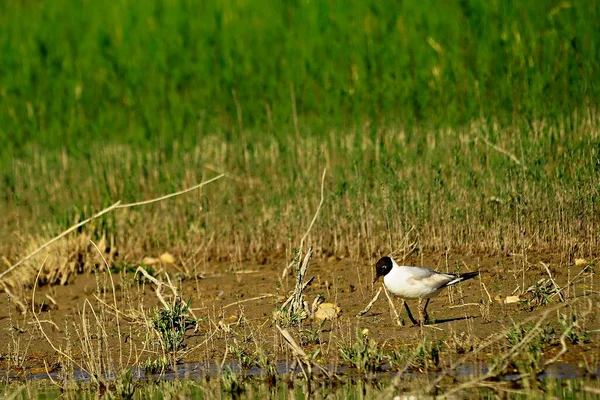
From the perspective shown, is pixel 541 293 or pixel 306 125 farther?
pixel 306 125

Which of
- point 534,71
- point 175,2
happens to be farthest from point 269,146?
point 175,2

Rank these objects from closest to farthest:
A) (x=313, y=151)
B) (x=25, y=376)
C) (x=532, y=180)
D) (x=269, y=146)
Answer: (x=25, y=376) < (x=532, y=180) < (x=313, y=151) < (x=269, y=146)

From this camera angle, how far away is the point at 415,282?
26.3 feet

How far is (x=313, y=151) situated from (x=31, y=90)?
6119mm

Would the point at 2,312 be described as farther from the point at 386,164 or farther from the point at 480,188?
the point at 480,188

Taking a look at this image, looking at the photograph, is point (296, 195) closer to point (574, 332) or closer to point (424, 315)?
point (424, 315)

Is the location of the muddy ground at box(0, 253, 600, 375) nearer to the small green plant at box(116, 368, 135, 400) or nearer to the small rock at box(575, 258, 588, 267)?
the small rock at box(575, 258, 588, 267)

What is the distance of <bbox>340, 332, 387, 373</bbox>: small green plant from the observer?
699 cm

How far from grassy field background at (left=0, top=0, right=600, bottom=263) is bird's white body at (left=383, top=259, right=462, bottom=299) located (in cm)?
170

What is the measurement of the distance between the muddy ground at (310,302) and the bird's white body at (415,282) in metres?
0.28

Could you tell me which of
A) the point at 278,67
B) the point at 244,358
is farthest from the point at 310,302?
the point at 278,67

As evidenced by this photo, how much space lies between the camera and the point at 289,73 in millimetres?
14359

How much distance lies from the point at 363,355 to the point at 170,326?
162cm

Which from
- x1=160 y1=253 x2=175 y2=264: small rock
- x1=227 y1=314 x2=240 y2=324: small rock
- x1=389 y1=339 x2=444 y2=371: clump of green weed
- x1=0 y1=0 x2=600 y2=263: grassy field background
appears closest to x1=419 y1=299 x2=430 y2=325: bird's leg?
x1=389 y1=339 x2=444 y2=371: clump of green weed
